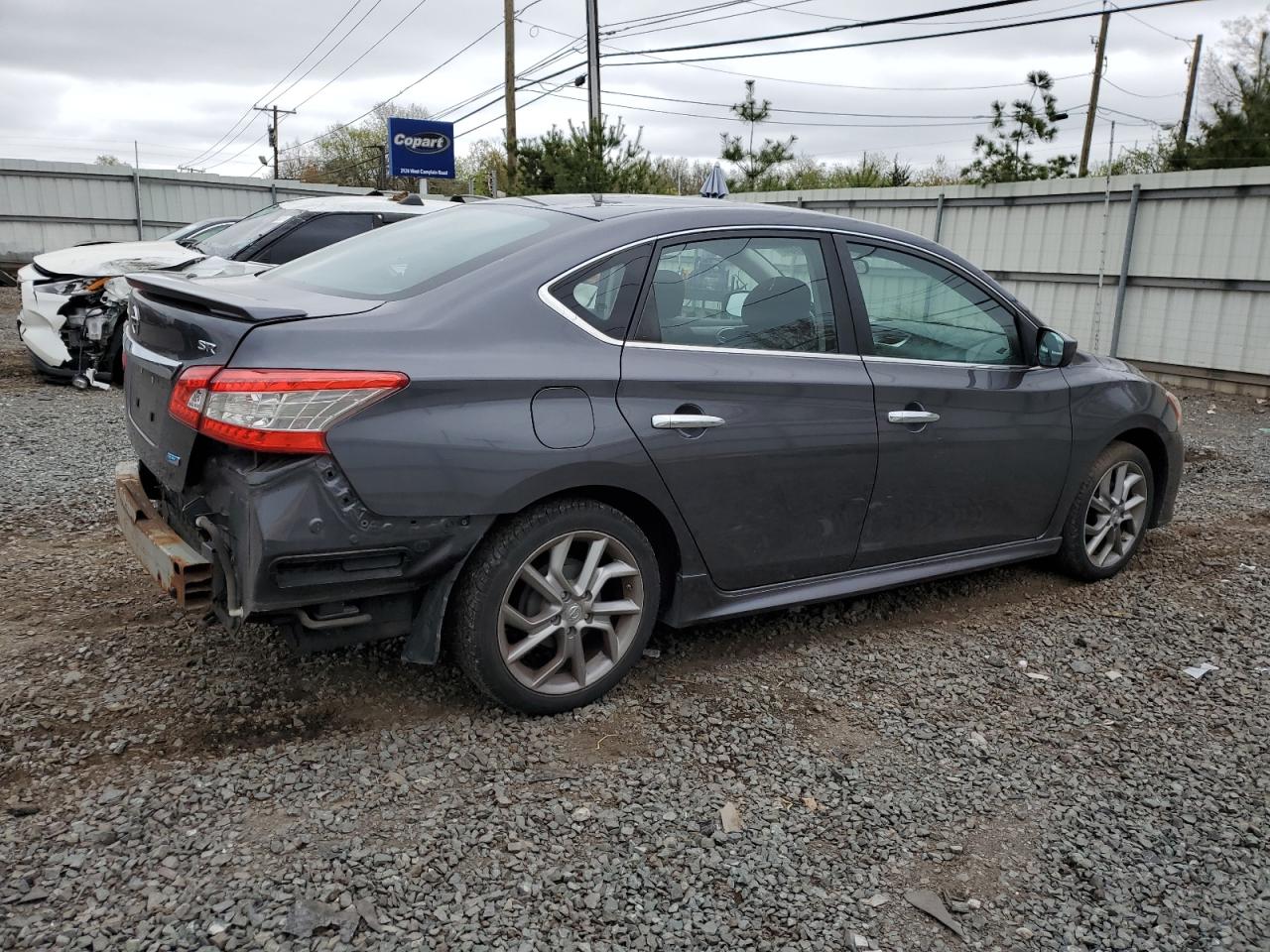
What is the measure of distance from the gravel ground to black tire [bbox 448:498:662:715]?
0.44 ft

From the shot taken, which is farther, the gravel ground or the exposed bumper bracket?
the exposed bumper bracket

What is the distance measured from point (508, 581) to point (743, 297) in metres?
1.35

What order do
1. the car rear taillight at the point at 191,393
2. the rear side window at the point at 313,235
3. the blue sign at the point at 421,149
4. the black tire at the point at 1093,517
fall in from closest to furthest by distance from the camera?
1. the car rear taillight at the point at 191,393
2. the black tire at the point at 1093,517
3. the rear side window at the point at 313,235
4. the blue sign at the point at 421,149

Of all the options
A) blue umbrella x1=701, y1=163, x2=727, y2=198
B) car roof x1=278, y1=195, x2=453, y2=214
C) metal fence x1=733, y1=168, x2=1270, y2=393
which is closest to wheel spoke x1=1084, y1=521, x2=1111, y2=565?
car roof x1=278, y1=195, x2=453, y2=214

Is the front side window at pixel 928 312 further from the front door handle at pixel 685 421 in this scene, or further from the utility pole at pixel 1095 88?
the utility pole at pixel 1095 88

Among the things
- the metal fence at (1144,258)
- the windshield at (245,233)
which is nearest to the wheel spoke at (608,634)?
the windshield at (245,233)

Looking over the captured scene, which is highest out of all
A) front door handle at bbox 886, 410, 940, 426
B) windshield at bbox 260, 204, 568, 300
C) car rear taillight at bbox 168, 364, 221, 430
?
windshield at bbox 260, 204, 568, 300

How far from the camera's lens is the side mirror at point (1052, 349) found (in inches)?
175

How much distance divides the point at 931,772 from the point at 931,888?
58cm

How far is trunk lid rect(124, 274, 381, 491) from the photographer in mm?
2920

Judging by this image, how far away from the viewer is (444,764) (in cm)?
308

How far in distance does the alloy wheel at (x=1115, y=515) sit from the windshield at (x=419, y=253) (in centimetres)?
298

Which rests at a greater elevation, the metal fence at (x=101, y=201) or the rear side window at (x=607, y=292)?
the metal fence at (x=101, y=201)

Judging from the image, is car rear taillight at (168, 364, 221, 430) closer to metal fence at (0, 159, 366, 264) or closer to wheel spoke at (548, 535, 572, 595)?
wheel spoke at (548, 535, 572, 595)
